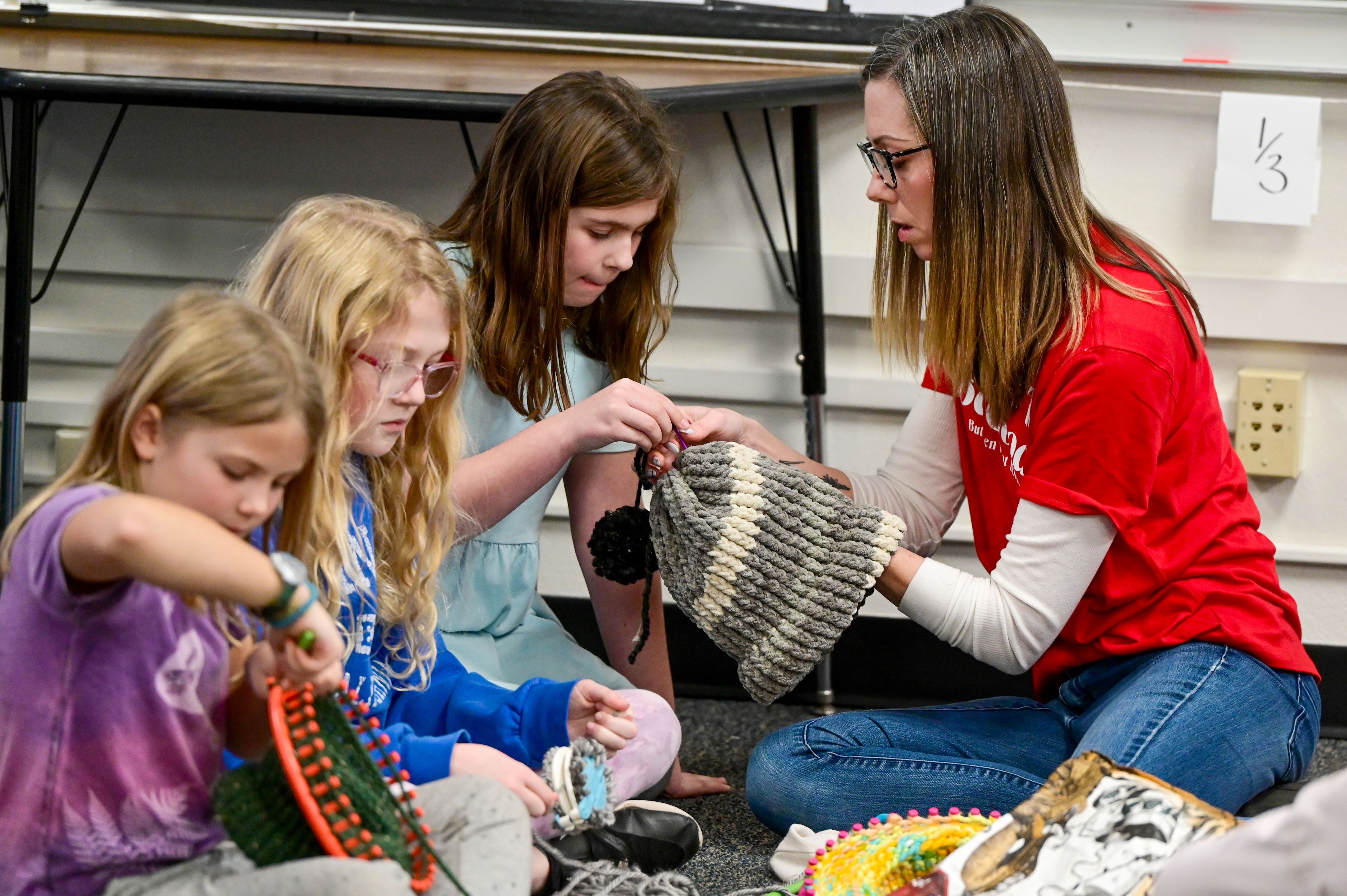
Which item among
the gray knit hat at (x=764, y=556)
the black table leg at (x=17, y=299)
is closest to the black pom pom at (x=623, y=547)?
the gray knit hat at (x=764, y=556)

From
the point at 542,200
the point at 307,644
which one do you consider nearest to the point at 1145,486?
the point at 542,200

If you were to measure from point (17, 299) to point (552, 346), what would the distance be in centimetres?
57

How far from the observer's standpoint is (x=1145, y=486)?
42.4 inches

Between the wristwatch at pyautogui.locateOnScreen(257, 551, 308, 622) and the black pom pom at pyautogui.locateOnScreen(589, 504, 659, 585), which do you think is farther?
the black pom pom at pyautogui.locateOnScreen(589, 504, 659, 585)

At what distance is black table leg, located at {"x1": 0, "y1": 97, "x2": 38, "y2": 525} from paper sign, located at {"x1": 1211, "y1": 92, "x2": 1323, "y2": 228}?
133cm

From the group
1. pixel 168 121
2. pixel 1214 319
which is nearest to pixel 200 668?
pixel 168 121

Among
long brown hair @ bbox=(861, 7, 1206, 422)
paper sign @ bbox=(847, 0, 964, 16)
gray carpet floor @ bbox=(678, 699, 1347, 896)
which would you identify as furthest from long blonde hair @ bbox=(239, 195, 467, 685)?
paper sign @ bbox=(847, 0, 964, 16)

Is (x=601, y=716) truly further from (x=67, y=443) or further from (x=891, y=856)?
(x=67, y=443)

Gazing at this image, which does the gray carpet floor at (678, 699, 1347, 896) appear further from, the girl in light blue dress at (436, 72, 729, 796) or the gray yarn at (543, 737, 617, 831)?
the gray yarn at (543, 737, 617, 831)

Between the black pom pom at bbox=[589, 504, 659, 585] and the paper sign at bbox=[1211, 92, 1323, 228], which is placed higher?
the paper sign at bbox=[1211, 92, 1323, 228]

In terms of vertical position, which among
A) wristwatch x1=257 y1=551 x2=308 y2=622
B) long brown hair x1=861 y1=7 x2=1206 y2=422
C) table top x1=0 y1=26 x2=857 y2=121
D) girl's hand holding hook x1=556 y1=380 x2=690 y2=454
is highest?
table top x1=0 y1=26 x2=857 y2=121

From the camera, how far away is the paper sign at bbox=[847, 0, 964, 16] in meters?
1.54

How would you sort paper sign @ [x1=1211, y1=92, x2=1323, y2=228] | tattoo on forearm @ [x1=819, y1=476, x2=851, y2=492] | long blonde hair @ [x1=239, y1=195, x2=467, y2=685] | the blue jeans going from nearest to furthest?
long blonde hair @ [x1=239, y1=195, x2=467, y2=685], the blue jeans, tattoo on forearm @ [x1=819, y1=476, x2=851, y2=492], paper sign @ [x1=1211, y1=92, x2=1323, y2=228]

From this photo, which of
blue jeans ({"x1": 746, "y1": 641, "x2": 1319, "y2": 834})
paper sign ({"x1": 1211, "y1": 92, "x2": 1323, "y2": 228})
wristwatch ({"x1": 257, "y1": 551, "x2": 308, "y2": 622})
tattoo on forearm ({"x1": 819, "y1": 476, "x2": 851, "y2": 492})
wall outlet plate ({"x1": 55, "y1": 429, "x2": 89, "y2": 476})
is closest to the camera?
wristwatch ({"x1": 257, "y1": 551, "x2": 308, "y2": 622})
